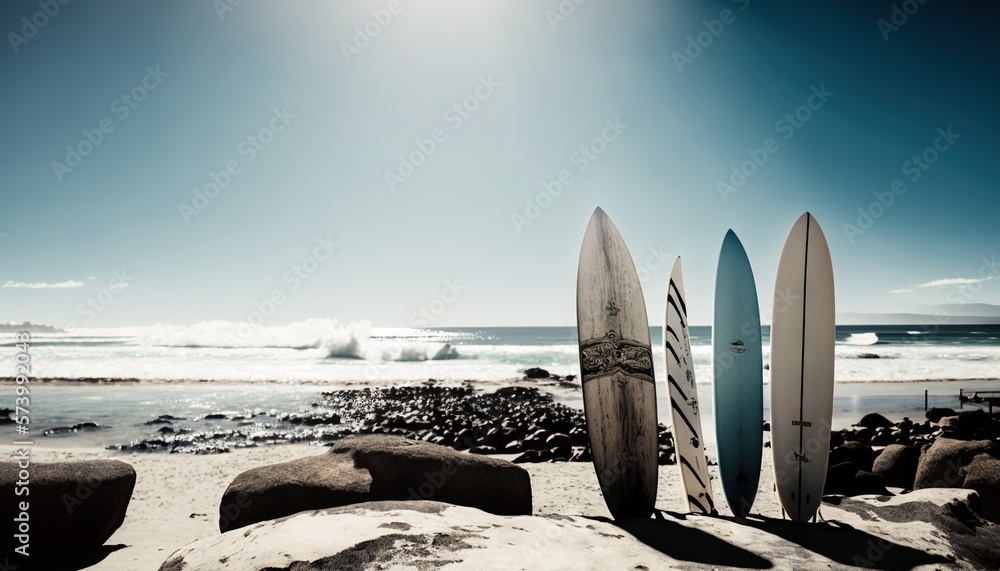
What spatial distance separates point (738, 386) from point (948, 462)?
278 centimetres

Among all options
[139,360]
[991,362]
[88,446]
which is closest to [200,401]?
[88,446]

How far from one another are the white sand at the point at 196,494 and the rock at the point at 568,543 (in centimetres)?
156

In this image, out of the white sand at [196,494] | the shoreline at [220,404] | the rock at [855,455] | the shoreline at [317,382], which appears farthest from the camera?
the shoreline at [317,382]

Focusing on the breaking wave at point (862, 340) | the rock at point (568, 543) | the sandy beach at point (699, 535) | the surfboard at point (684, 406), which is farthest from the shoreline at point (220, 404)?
the breaking wave at point (862, 340)

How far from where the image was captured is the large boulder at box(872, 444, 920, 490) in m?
6.76

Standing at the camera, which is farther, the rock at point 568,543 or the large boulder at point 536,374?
the large boulder at point 536,374

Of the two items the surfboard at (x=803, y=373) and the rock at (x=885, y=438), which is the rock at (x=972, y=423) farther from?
the surfboard at (x=803, y=373)

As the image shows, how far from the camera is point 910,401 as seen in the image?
614 inches

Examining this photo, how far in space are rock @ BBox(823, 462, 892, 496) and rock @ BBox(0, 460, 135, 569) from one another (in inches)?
284

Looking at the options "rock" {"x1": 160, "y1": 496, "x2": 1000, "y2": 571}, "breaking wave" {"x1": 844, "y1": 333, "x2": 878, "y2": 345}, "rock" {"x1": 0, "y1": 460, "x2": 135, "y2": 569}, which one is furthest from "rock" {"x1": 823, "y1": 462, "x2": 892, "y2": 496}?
"breaking wave" {"x1": 844, "y1": 333, "x2": 878, "y2": 345}

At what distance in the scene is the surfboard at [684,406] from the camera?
5402 mm

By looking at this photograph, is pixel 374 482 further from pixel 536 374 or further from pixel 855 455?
pixel 536 374

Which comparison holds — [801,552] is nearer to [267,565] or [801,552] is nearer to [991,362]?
[267,565]

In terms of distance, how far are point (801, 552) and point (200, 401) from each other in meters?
16.2
